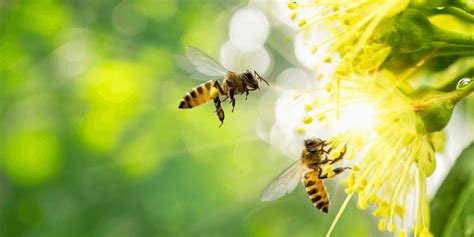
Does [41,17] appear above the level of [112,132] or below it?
above

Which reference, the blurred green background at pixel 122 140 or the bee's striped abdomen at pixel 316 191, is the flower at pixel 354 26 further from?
the blurred green background at pixel 122 140

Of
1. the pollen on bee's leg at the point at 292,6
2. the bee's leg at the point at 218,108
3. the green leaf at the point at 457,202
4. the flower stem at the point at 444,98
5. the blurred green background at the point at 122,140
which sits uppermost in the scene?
the pollen on bee's leg at the point at 292,6

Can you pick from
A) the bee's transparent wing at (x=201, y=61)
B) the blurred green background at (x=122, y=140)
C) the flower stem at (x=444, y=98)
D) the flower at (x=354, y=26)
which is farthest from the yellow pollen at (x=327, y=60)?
the blurred green background at (x=122, y=140)

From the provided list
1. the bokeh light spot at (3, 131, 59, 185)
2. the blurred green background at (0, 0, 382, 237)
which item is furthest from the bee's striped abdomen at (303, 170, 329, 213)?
the bokeh light spot at (3, 131, 59, 185)

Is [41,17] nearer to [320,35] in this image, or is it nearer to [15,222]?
[15,222]

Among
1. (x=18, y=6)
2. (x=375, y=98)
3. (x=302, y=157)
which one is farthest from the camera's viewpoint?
(x=18, y=6)

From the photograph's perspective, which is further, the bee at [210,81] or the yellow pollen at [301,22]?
the bee at [210,81]

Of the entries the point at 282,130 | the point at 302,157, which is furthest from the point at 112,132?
the point at 302,157
